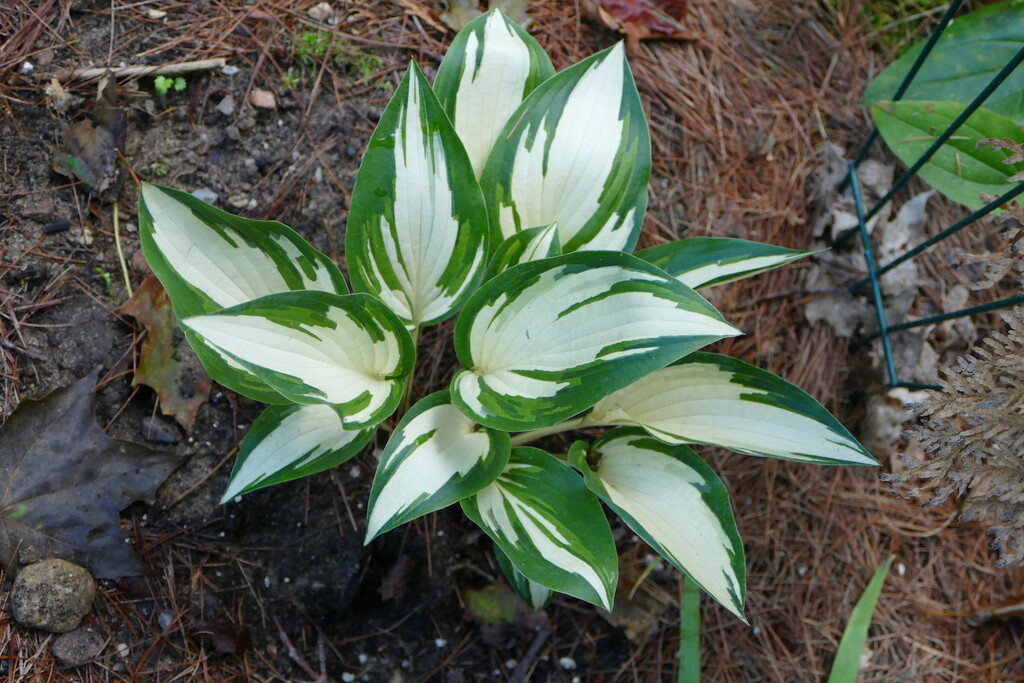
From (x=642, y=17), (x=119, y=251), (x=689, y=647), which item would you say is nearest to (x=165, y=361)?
(x=119, y=251)

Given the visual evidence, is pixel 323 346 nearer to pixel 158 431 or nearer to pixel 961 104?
pixel 158 431

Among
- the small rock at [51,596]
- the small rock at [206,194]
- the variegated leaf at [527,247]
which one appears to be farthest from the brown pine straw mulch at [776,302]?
the small rock at [51,596]

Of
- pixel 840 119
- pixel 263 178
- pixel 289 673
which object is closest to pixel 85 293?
pixel 263 178

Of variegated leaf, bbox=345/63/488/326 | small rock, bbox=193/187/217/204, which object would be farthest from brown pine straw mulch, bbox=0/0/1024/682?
variegated leaf, bbox=345/63/488/326

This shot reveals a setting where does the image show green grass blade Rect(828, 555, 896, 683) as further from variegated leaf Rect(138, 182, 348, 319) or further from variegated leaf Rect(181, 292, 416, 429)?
variegated leaf Rect(138, 182, 348, 319)

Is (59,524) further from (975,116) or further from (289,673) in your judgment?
(975,116)

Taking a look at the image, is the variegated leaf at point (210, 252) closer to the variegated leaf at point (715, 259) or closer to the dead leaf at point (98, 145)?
the dead leaf at point (98, 145)

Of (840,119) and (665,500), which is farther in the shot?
(840,119)
